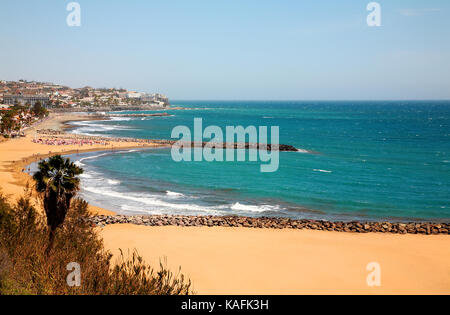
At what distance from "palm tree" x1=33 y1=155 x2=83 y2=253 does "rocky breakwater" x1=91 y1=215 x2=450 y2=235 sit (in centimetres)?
986

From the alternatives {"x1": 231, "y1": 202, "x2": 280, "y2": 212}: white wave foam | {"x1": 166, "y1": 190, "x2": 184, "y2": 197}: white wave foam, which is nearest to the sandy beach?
{"x1": 231, "y1": 202, "x2": 280, "y2": 212}: white wave foam

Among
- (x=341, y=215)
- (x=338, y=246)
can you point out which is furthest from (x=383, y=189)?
(x=338, y=246)

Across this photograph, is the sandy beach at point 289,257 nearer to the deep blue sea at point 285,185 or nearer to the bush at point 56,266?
the bush at point 56,266

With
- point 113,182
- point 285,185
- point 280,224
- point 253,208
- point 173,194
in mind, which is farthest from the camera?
point 285,185

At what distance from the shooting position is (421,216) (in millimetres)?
29000

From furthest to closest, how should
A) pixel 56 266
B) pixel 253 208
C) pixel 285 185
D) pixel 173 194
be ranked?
pixel 285 185 → pixel 173 194 → pixel 253 208 → pixel 56 266

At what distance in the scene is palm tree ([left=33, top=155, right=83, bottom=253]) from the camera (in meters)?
14.5

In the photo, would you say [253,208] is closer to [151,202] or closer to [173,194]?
[173,194]

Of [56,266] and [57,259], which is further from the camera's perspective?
[57,259]

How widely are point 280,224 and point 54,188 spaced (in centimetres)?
1562

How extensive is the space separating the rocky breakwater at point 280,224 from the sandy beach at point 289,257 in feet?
2.54

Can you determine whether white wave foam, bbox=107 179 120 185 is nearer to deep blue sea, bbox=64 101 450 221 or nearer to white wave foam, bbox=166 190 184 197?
deep blue sea, bbox=64 101 450 221

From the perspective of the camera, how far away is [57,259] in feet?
38.7

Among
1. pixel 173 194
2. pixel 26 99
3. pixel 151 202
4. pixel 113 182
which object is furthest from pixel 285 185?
pixel 26 99
